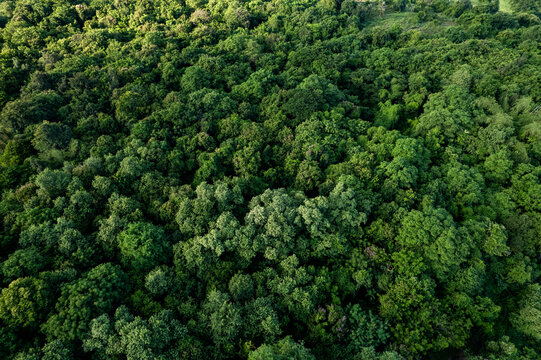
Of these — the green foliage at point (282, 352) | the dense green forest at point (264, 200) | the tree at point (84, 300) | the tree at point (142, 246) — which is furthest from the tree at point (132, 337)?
the green foliage at point (282, 352)

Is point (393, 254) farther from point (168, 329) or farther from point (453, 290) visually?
point (168, 329)

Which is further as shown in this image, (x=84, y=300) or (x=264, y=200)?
(x=264, y=200)

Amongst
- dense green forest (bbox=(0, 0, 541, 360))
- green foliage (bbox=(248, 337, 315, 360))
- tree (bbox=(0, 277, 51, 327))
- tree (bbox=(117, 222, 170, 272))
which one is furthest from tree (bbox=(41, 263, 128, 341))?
green foliage (bbox=(248, 337, 315, 360))

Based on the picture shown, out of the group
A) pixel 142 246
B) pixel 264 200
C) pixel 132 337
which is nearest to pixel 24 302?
pixel 132 337

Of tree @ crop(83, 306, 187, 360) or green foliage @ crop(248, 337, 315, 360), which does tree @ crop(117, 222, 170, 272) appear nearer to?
tree @ crop(83, 306, 187, 360)

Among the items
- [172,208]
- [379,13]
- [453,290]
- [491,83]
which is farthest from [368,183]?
[379,13]

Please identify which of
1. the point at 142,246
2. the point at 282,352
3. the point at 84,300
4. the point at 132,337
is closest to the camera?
the point at 132,337

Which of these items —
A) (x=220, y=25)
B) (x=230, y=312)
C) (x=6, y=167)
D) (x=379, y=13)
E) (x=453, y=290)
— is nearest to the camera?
(x=230, y=312)

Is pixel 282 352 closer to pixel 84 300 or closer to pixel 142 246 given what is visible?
pixel 142 246
